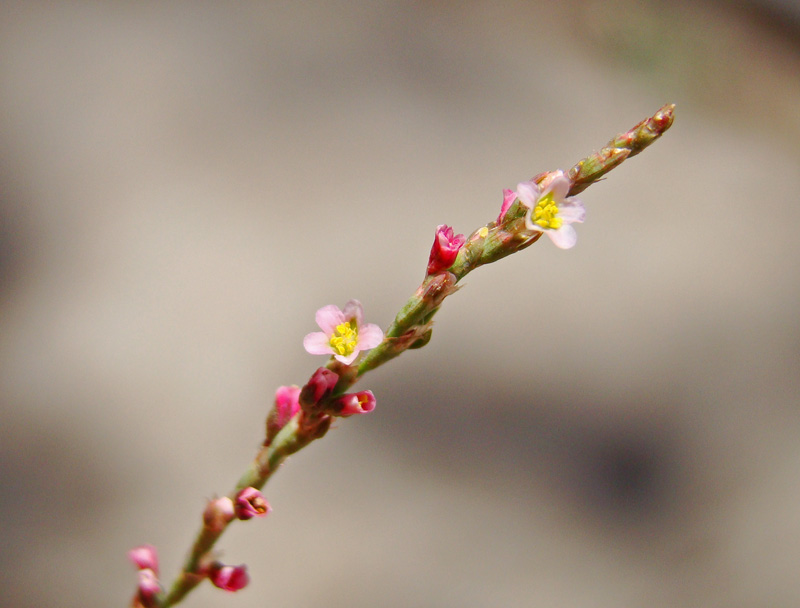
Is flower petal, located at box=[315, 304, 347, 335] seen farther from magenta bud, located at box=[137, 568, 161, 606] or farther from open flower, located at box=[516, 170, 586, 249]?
magenta bud, located at box=[137, 568, 161, 606]

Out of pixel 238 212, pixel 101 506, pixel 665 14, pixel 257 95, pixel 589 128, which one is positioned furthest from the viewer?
pixel 665 14

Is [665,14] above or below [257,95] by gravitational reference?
above

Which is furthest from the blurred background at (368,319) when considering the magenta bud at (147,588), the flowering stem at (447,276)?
the flowering stem at (447,276)

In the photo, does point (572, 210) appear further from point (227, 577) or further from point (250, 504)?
point (227, 577)

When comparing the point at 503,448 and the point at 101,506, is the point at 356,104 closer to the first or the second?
the point at 503,448

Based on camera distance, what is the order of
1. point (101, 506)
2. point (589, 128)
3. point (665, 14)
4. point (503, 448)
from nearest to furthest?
1. point (101, 506)
2. point (503, 448)
3. point (589, 128)
4. point (665, 14)

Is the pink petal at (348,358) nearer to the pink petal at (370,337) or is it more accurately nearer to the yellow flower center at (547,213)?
the pink petal at (370,337)

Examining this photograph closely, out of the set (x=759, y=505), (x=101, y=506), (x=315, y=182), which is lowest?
(x=101, y=506)

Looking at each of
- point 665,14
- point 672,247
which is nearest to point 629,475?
point 672,247
